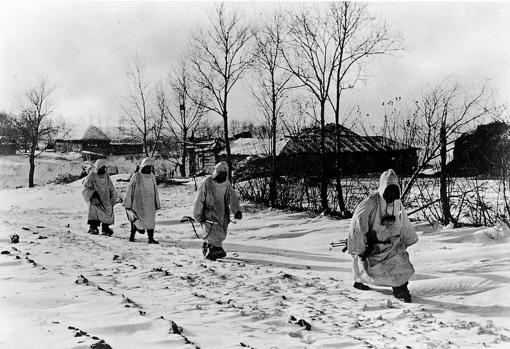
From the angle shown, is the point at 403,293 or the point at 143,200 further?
the point at 143,200

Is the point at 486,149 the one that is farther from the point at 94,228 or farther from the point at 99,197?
the point at 94,228

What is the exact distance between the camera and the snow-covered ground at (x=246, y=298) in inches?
173

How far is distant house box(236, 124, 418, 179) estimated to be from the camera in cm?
1291

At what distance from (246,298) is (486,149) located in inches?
356

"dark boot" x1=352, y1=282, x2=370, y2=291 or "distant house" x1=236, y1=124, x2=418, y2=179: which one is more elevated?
"distant house" x1=236, y1=124, x2=418, y2=179

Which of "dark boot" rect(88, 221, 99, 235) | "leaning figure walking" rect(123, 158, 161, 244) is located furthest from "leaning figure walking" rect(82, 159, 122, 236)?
"leaning figure walking" rect(123, 158, 161, 244)

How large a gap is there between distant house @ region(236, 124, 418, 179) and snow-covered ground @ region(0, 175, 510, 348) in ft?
Answer: 9.88

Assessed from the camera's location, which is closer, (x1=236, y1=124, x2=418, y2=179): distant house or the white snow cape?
the white snow cape

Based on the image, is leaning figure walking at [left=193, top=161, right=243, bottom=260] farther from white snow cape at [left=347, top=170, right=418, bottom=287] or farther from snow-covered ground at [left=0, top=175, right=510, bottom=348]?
white snow cape at [left=347, top=170, right=418, bottom=287]

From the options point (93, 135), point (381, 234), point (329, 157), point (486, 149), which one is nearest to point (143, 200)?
point (381, 234)

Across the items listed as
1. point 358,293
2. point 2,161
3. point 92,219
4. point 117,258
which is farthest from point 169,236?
point 2,161

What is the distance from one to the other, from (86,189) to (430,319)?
9950 millimetres

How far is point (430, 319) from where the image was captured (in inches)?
193

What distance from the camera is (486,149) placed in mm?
12539
